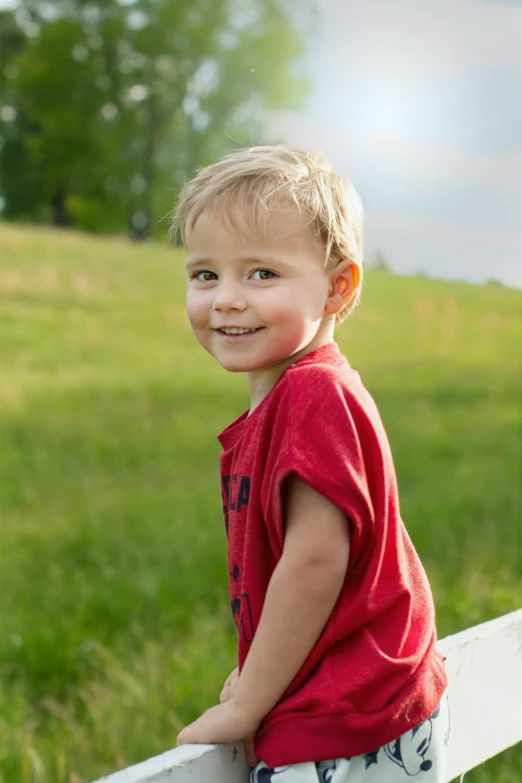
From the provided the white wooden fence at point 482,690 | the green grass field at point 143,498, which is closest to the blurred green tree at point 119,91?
the green grass field at point 143,498

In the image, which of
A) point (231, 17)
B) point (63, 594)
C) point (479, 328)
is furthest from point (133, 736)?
point (231, 17)

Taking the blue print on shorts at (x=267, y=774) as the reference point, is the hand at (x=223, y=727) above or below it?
above

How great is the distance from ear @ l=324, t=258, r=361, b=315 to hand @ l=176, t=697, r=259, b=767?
567 mm

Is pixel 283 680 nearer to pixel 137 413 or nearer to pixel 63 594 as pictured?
pixel 63 594

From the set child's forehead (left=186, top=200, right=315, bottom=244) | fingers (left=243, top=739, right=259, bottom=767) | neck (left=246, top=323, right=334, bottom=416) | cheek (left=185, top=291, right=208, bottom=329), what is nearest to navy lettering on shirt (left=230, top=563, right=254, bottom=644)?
fingers (left=243, top=739, right=259, bottom=767)

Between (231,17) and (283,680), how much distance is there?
90.8 feet

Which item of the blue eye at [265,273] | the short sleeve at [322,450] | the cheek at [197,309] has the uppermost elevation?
the blue eye at [265,273]

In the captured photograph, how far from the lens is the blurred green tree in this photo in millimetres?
23656

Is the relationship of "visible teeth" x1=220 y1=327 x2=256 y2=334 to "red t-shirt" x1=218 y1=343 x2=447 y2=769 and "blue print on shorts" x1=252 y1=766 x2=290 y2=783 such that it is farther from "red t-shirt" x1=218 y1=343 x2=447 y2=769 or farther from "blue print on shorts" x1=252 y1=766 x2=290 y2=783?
"blue print on shorts" x1=252 y1=766 x2=290 y2=783

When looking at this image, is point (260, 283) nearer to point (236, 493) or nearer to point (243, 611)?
point (236, 493)

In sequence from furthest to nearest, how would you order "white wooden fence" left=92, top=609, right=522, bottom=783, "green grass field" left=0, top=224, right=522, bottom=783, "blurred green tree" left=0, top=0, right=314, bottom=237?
"blurred green tree" left=0, top=0, right=314, bottom=237 < "green grass field" left=0, top=224, right=522, bottom=783 < "white wooden fence" left=92, top=609, right=522, bottom=783

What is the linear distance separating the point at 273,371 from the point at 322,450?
22 cm

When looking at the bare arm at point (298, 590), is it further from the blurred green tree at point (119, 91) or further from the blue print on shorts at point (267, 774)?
the blurred green tree at point (119, 91)

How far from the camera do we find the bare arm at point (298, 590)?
115 cm
